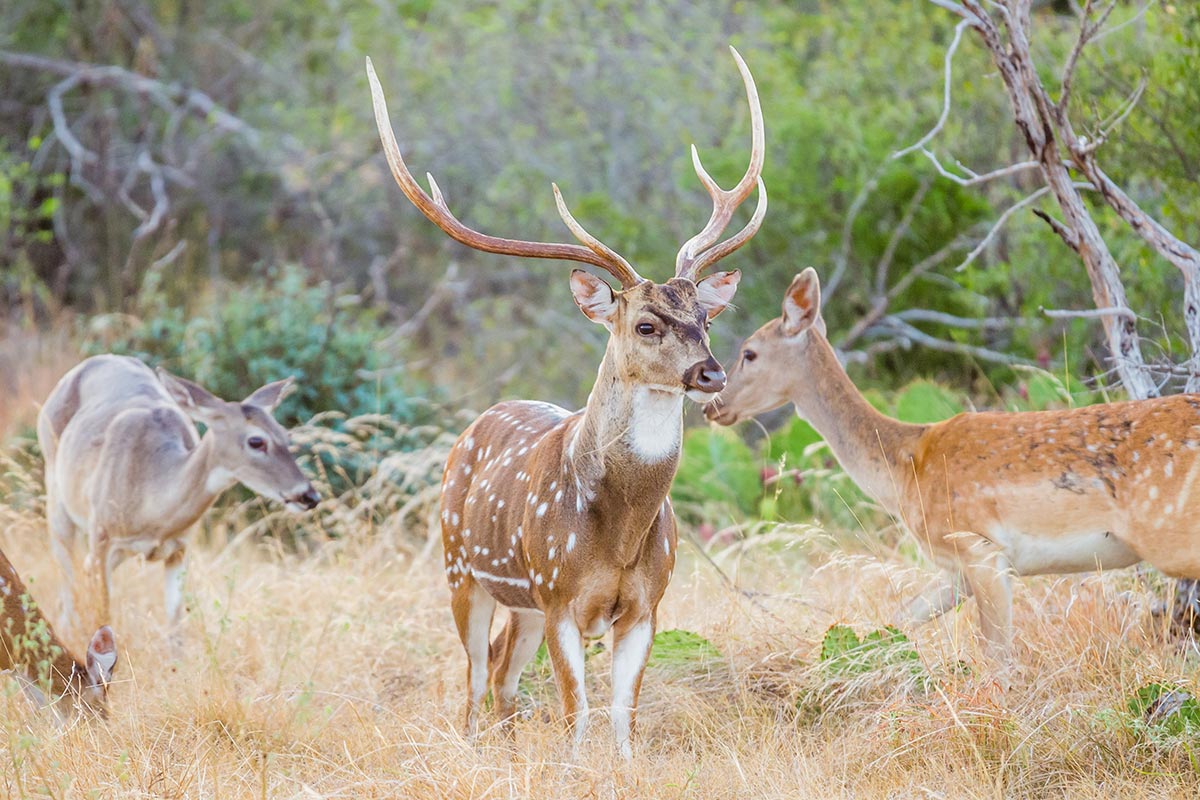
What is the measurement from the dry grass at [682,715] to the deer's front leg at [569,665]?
124 millimetres

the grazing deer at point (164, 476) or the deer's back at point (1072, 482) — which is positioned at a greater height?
the deer's back at point (1072, 482)

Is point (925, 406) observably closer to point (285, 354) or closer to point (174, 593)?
point (174, 593)

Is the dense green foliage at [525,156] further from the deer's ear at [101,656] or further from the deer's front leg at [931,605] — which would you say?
the deer's ear at [101,656]

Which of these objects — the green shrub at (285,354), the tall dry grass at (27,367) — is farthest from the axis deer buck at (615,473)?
the tall dry grass at (27,367)

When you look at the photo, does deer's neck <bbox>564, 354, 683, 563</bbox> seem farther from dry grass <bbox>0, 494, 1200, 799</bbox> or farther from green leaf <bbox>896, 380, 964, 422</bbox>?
green leaf <bbox>896, 380, 964, 422</bbox>

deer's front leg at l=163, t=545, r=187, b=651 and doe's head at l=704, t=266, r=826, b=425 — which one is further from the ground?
doe's head at l=704, t=266, r=826, b=425

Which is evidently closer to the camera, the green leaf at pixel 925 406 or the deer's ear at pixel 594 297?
the deer's ear at pixel 594 297

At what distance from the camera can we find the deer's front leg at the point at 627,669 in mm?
4461

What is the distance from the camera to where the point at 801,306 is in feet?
20.8

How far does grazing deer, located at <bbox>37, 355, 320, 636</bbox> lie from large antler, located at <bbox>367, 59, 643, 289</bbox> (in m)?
2.45

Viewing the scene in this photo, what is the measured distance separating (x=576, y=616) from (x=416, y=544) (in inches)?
165

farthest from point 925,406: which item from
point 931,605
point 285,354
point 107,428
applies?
point 107,428

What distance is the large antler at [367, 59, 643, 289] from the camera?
4441mm

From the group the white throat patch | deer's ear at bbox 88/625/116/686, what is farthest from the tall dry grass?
the white throat patch
